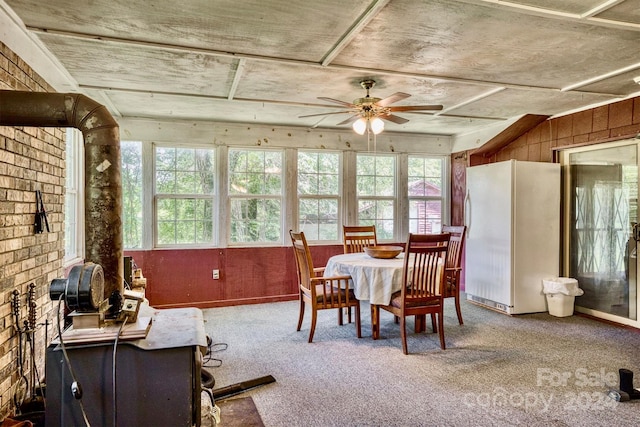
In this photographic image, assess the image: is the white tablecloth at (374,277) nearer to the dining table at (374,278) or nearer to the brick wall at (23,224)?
the dining table at (374,278)

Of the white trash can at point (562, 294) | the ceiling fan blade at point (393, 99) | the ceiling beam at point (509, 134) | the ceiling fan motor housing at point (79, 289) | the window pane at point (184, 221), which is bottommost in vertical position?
the white trash can at point (562, 294)

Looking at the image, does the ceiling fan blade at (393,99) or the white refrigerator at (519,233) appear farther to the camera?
the white refrigerator at (519,233)

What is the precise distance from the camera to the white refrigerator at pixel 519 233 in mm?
4406

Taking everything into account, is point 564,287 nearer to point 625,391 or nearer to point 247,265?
point 625,391

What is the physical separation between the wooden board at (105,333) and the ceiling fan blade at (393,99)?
85.9 inches

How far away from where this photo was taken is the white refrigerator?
4406mm

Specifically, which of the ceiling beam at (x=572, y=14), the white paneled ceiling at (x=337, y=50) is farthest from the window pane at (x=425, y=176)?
the ceiling beam at (x=572, y=14)

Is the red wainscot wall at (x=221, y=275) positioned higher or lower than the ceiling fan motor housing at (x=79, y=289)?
lower

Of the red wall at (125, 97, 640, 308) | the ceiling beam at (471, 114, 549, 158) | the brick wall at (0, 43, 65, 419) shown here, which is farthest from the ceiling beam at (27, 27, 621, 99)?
the ceiling beam at (471, 114, 549, 158)

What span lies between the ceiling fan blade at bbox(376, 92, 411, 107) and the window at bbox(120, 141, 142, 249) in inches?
120

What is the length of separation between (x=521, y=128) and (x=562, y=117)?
477 mm

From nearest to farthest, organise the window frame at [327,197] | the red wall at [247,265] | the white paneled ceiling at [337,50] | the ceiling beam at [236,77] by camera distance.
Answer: the white paneled ceiling at [337,50] < the ceiling beam at [236,77] < the red wall at [247,265] < the window frame at [327,197]

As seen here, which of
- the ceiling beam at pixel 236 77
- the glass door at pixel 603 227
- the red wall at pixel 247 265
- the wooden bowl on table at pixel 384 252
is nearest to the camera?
the ceiling beam at pixel 236 77

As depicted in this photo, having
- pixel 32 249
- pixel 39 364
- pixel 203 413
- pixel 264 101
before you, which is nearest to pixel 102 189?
pixel 32 249
